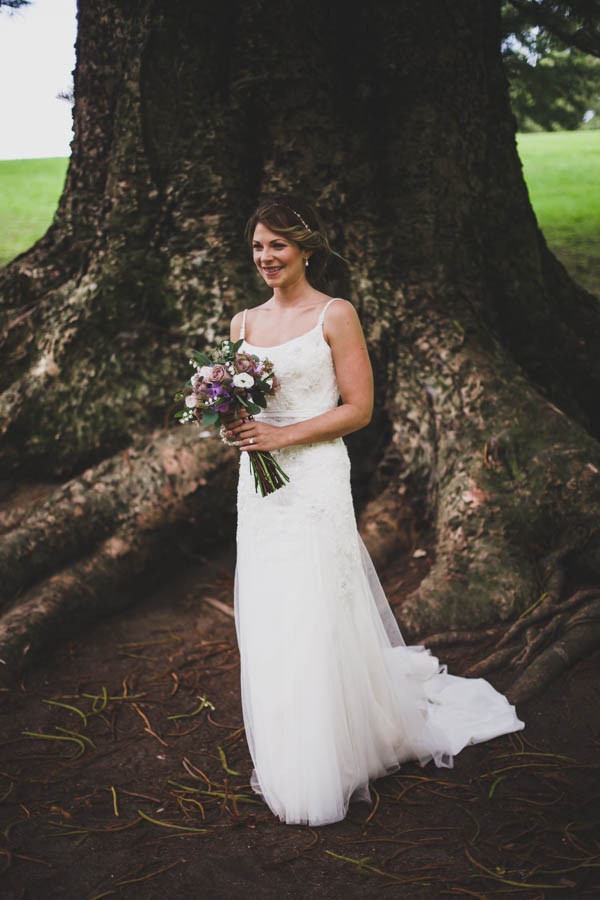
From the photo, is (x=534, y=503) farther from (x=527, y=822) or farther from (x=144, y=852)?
(x=144, y=852)

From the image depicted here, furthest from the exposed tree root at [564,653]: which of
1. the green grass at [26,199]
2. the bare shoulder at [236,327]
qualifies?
the green grass at [26,199]

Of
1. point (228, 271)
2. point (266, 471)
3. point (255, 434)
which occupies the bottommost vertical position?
point (266, 471)

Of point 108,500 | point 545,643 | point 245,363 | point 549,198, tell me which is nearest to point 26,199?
point 549,198

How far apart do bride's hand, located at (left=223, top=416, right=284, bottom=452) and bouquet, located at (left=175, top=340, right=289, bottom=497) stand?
1.7 inches

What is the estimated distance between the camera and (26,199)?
16875 mm

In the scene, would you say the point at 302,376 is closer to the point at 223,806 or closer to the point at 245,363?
the point at 245,363

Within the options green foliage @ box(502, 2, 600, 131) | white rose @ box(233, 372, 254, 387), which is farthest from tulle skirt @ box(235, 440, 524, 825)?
green foliage @ box(502, 2, 600, 131)

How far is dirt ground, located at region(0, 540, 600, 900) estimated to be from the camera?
297 cm

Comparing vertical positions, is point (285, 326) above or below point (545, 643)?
above

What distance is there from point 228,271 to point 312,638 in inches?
121

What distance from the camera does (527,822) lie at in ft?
10.7

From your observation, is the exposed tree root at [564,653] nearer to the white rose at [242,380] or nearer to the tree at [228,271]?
the tree at [228,271]

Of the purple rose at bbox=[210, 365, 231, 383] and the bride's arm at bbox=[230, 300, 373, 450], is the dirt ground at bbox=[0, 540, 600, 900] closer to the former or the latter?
the bride's arm at bbox=[230, 300, 373, 450]

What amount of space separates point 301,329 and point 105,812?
93.1 inches
